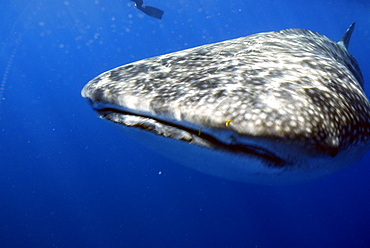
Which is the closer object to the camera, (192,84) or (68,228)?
(192,84)

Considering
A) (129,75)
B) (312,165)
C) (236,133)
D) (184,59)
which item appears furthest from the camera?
(184,59)

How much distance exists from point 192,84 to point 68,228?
14106 millimetres

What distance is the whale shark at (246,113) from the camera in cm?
119

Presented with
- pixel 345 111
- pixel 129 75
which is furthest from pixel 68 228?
pixel 345 111

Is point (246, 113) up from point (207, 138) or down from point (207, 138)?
up

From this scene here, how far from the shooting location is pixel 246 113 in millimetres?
1206

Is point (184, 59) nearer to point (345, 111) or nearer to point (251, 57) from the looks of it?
point (251, 57)

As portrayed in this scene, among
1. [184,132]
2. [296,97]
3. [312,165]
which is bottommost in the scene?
[312,165]

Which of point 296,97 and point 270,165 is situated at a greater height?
point 296,97

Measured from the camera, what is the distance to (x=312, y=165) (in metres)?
Result: 1.39

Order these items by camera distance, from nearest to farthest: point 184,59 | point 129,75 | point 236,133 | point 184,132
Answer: point 236,133 → point 184,132 → point 129,75 → point 184,59

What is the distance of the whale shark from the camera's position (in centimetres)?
119

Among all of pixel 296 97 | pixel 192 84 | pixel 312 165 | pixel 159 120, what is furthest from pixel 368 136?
pixel 159 120

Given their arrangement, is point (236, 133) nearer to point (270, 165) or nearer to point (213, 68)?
point (270, 165)
